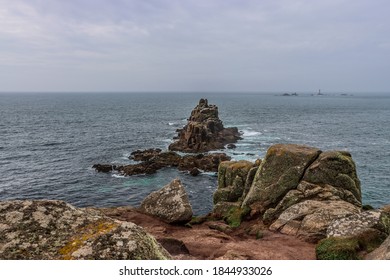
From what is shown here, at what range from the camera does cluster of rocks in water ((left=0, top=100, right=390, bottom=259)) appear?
21.6 feet

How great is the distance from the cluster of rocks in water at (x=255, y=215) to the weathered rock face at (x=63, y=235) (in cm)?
2

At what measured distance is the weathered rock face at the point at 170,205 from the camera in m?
24.2

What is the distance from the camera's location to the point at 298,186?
26.5 metres

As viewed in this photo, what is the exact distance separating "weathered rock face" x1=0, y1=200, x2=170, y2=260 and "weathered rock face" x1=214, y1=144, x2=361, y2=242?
18.5 m

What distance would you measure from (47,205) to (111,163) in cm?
6486

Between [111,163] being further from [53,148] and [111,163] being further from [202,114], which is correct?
[202,114]

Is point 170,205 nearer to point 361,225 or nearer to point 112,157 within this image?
point 361,225

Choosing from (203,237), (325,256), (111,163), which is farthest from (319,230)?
(111,163)

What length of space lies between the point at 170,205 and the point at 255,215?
25.6 feet

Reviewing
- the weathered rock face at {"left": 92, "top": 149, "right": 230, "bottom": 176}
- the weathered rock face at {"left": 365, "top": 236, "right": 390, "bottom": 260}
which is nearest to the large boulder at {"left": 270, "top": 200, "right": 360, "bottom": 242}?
the weathered rock face at {"left": 365, "top": 236, "right": 390, "bottom": 260}

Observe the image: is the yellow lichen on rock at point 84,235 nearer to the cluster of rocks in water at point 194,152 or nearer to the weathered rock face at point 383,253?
the weathered rock face at point 383,253

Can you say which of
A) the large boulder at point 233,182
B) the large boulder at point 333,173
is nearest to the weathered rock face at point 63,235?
the large boulder at point 333,173

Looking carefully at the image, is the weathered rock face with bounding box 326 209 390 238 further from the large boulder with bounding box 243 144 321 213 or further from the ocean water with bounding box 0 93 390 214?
the ocean water with bounding box 0 93 390 214

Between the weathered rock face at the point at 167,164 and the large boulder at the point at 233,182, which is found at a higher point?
the large boulder at the point at 233,182
